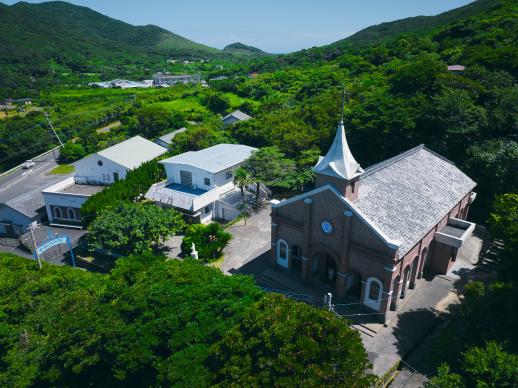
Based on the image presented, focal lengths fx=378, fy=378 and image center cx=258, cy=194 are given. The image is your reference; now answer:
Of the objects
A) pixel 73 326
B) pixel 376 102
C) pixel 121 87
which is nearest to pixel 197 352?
pixel 73 326

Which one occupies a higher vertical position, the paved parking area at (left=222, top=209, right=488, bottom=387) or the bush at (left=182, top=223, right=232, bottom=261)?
the bush at (left=182, top=223, right=232, bottom=261)

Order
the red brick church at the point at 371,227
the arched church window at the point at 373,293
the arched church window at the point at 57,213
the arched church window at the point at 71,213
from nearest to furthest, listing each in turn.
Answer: the red brick church at the point at 371,227 → the arched church window at the point at 373,293 → the arched church window at the point at 71,213 → the arched church window at the point at 57,213

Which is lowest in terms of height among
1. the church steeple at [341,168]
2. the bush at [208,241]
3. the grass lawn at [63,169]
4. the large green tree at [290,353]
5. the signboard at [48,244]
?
the grass lawn at [63,169]

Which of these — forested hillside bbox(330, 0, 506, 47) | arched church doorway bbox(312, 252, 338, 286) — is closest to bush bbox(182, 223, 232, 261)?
arched church doorway bbox(312, 252, 338, 286)

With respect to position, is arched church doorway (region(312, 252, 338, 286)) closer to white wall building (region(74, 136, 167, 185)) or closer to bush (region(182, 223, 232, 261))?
bush (region(182, 223, 232, 261))

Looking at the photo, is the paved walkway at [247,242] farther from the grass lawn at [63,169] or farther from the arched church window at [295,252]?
the grass lawn at [63,169]

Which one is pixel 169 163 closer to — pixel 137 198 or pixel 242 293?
pixel 137 198

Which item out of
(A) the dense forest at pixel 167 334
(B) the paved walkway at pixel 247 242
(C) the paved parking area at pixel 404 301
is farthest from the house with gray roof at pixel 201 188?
(A) the dense forest at pixel 167 334
